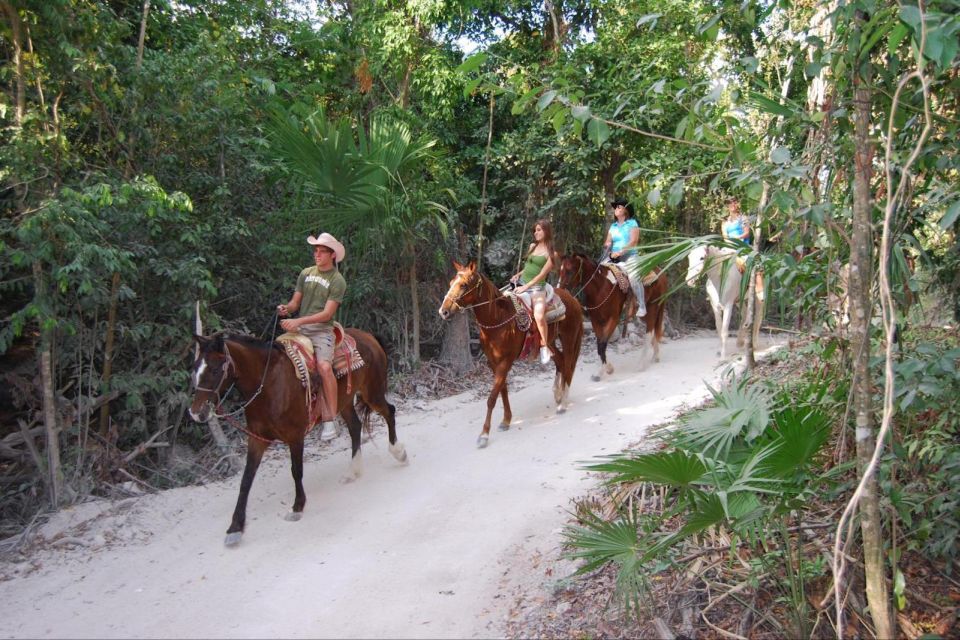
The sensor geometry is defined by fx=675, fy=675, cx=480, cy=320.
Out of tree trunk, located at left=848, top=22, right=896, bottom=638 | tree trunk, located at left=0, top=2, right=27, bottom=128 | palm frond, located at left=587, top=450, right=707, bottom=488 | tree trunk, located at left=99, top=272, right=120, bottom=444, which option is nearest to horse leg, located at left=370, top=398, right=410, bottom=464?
tree trunk, located at left=99, top=272, right=120, bottom=444

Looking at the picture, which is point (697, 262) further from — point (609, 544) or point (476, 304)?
point (609, 544)

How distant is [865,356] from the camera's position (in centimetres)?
346

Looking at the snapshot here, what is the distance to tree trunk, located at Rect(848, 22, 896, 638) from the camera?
3.38 m

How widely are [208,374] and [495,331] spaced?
373 cm

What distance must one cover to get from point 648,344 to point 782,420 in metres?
7.22

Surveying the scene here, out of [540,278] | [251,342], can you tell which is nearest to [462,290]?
[540,278]

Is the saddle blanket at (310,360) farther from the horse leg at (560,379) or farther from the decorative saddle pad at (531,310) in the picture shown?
the horse leg at (560,379)

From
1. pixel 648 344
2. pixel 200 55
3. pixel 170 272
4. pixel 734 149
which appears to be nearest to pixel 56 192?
pixel 170 272

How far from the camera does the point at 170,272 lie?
7.13 m

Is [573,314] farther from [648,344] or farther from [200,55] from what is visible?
[200,55]

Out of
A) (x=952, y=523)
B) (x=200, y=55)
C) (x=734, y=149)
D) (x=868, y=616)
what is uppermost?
(x=200, y=55)

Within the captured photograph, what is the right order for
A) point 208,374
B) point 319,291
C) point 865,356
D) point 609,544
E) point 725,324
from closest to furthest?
point 865,356 → point 609,544 → point 208,374 → point 319,291 → point 725,324

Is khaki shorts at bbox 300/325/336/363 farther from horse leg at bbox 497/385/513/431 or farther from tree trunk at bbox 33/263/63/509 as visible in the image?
horse leg at bbox 497/385/513/431

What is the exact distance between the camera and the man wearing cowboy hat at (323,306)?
21.4 ft
